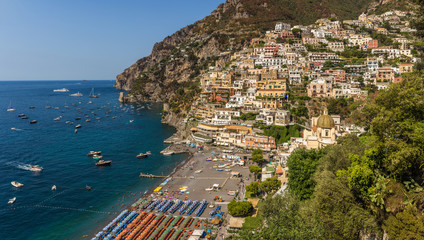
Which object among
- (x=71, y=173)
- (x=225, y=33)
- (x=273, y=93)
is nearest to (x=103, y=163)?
(x=71, y=173)

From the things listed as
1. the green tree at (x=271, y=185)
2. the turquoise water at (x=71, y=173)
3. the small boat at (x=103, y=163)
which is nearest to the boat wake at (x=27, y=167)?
the turquoise water at (x=71, y=173)

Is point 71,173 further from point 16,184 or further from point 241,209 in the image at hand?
point 241,209

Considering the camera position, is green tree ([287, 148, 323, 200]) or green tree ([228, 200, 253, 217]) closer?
green tree ([287, 148, 323, 200])

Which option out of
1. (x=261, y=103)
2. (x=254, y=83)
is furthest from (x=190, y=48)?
(x=261, y=103)

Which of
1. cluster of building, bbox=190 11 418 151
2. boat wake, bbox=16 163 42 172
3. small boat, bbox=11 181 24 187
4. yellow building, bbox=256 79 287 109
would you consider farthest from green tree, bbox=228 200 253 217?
yellow building, bbox=256 79 287 109

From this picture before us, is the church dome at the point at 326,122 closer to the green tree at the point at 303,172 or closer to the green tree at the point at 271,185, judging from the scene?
the green tree at the point at 303,172

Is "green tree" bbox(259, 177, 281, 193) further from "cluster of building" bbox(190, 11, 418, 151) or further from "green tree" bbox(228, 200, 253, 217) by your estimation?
"cluster of building" bbox(190, 11, 418, 151)

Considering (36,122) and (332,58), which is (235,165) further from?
(36,122)
